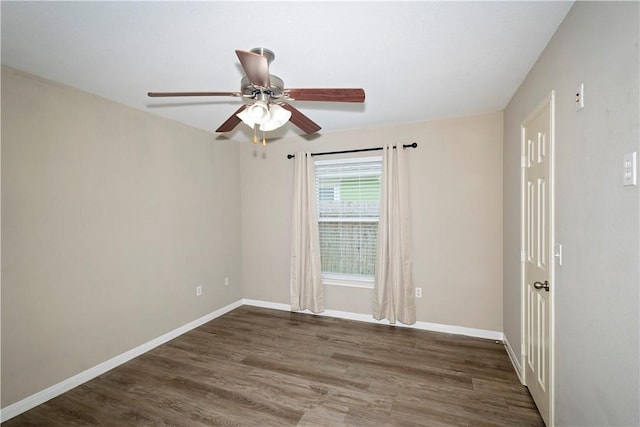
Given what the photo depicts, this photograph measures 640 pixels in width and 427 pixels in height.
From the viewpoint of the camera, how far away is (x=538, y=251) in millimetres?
2018

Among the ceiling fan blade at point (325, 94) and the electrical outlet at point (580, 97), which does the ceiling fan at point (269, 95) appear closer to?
the ceiling fan blade at point (325, 94)

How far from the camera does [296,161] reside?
391 cm

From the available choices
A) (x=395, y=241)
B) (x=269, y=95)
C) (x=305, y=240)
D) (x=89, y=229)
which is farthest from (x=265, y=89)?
(x=305, y=240)

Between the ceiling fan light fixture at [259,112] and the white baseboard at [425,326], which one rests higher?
the ceiling fan light fixture at [259,112]

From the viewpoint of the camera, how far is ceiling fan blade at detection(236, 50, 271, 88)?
50.8 inches

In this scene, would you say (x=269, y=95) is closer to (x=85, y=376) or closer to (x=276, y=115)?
(x=276, y=115)

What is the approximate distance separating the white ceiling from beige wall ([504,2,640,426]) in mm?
354

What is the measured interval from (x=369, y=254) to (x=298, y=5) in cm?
296

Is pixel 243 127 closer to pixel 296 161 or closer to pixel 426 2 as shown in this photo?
pixel 296 161

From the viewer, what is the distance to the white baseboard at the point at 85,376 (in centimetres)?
204

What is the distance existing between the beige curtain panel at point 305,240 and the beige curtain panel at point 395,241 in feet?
2.87

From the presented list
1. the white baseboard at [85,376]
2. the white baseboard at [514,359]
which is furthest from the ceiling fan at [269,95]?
the white baseboard at [514,359]

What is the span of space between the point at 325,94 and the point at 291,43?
1.42 ft

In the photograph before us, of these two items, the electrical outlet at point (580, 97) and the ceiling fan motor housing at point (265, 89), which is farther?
the ceiling fan motor housing at point (265, 89)
